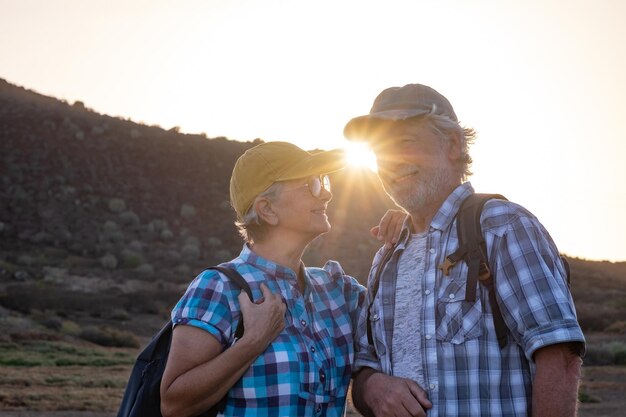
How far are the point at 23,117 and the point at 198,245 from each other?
15.2 m

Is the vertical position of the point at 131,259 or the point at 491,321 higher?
the point at 131,259

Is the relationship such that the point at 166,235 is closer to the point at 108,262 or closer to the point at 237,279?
the point at 108,262

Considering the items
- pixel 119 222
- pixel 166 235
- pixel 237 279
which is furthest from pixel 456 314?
pixel 119 222

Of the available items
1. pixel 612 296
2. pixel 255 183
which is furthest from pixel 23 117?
pixel 255 183

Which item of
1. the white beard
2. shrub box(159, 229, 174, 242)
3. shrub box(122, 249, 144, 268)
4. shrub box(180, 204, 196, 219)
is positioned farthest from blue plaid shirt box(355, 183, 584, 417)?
shrub box(180, 204, 196, 219)

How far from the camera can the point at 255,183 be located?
4.19 meters

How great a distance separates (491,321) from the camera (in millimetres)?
3430

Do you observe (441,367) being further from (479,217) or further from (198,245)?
(198,245)

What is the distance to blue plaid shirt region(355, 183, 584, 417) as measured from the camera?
3.25m

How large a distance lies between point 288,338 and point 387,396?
0.51 metres

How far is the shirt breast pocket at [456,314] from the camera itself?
344 cm

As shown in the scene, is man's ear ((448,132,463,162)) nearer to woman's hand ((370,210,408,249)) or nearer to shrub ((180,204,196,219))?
woman's hand ((370,210,408,249))

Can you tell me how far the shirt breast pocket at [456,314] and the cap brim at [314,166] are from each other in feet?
2.88

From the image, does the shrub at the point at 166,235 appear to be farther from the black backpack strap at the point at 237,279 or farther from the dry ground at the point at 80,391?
the black backpack strap at the point at 237,279
